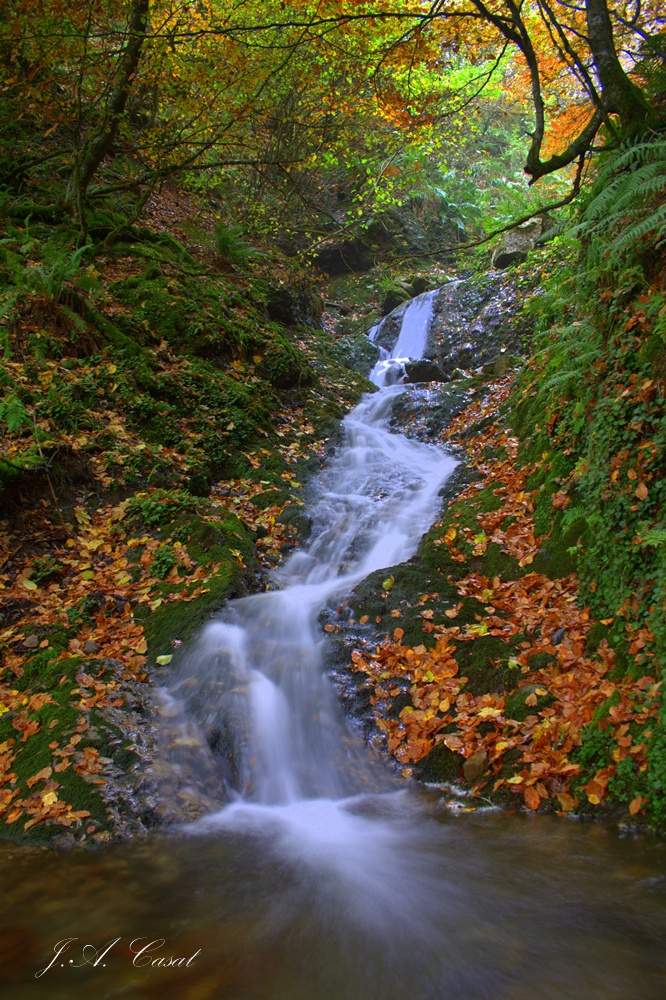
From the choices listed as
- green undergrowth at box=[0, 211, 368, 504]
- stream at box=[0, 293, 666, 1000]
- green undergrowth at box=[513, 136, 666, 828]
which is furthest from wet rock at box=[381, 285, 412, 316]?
stream at box=[0, 293, 666, 1000]

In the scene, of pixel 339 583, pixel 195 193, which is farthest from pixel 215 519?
pixel 195 193

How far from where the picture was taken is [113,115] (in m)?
8.64

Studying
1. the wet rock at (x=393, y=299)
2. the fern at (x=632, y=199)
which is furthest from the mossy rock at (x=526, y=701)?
the wet rock at (x=393, y=299)

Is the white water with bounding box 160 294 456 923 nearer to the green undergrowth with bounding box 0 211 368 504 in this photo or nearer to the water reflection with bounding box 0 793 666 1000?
the water reflection with bounding box 0 793 666 1000

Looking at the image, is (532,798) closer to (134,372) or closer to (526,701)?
(526,701)

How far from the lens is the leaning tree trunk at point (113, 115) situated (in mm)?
8070

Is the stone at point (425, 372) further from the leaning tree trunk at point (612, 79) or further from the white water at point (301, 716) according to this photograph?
the leaning tree trunk at point (612, 79)

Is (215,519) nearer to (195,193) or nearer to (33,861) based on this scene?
(33,861)

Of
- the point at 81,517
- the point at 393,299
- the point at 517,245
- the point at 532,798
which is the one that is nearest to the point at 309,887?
the point at 532,798

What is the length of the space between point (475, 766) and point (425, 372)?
1037cm

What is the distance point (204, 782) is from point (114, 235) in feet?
30.9

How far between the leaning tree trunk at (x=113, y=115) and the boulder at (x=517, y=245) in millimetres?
10063

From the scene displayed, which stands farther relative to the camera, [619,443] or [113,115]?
[113,115]

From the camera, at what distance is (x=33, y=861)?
10.8 feet
